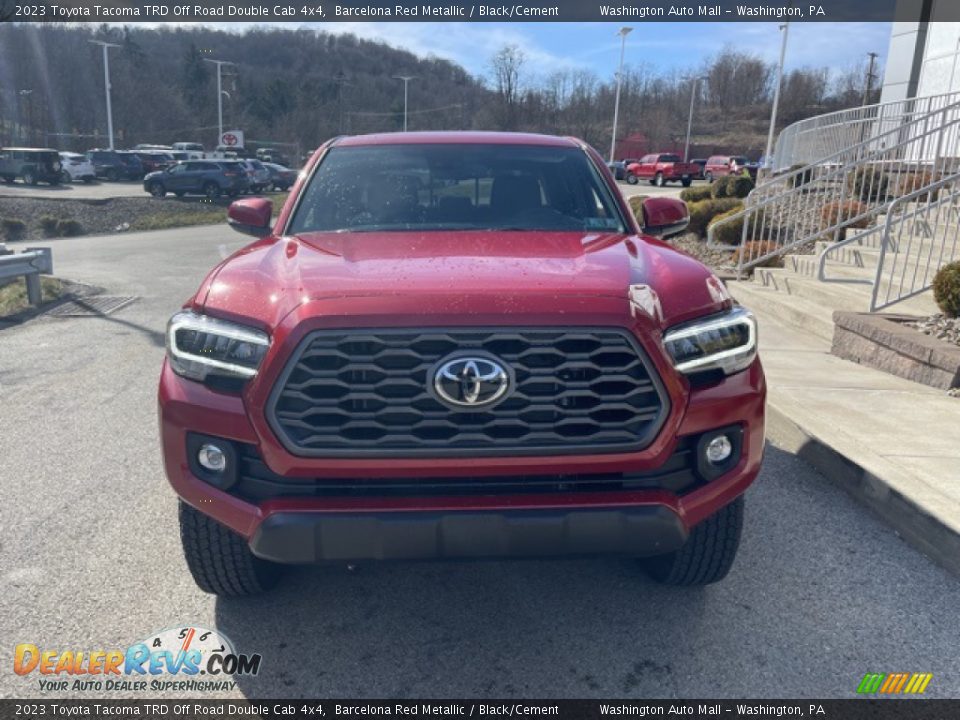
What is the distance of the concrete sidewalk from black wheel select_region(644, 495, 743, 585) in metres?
1.17

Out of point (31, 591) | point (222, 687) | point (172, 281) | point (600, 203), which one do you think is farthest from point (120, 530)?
point (172, 281)

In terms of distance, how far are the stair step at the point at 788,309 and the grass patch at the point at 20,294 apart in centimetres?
855

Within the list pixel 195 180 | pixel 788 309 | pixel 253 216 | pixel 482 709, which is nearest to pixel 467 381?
pixel 482 709

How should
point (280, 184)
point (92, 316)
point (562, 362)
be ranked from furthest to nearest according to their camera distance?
1. point (280, 184)
2. point (92, 316)
3. point (562, 362)

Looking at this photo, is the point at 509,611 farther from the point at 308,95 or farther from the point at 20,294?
the point at 308,95

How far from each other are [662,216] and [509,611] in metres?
2.27

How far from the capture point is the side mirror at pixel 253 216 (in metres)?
4.24

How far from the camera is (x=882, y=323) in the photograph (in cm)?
658

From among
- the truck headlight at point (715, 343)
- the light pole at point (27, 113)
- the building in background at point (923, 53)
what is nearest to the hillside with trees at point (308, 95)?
the light pole at point (27, 113)

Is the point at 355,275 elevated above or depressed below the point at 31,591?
above

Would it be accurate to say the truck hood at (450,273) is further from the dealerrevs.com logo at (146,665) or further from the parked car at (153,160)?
the parked car at (153,160)

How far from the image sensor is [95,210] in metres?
26.9

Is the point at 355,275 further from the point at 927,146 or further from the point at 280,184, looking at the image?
the point at 280,184

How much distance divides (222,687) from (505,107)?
2350 inches
